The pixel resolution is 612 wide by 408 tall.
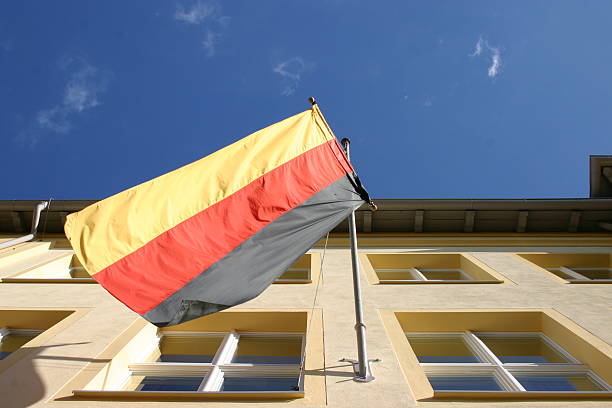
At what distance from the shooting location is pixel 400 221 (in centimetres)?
1096

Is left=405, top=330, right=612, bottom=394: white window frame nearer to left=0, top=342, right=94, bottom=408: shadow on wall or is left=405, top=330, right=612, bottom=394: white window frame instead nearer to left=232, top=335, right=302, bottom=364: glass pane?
left=232, top=335, right=302, bottom=364: glass pane

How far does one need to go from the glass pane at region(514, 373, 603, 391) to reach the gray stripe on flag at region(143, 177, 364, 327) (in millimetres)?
3011

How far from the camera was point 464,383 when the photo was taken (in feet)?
15.4

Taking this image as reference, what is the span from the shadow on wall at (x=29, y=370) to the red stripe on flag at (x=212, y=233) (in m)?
1.69

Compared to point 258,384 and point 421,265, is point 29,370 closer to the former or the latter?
point 258,384

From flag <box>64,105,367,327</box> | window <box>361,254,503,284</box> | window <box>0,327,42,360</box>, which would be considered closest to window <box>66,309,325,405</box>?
flag <box>64,105,367,327</box>

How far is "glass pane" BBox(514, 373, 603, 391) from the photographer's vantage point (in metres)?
4.57

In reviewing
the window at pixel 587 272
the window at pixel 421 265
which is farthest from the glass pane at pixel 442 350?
the window at pixel 587 272

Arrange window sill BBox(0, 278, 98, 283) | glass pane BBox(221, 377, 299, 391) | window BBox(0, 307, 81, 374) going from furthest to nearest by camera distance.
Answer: window sill BBox(0, 278, 98, 283) → window BBox(0, 307, 81, 374) → glass pane BBox(221, 377, 299, 391)

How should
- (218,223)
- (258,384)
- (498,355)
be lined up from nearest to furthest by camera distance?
(218,223)
(258,384)
(498,355)

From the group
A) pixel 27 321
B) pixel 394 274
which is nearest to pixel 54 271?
pixel 27 321

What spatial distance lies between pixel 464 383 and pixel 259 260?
2.94 metres

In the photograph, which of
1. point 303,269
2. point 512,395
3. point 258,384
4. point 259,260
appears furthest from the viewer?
point 303,269

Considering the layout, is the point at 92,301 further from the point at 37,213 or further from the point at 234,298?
the point at 37,213
